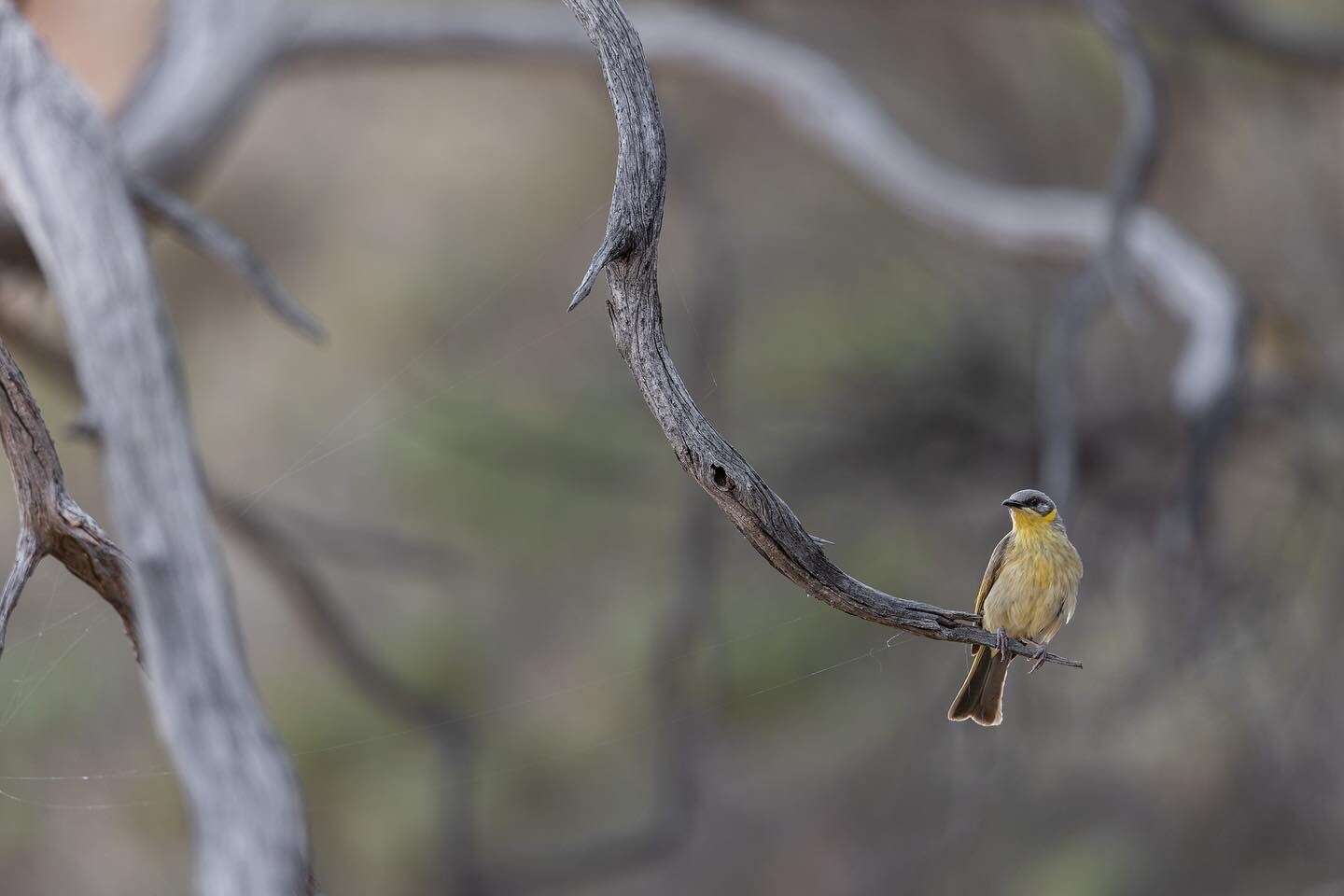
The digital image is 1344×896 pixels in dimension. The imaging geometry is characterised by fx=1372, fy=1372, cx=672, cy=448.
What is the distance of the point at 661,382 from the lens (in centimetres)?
116

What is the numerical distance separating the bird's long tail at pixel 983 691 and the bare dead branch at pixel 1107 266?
6.09 ft

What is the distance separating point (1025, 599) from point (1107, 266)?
2.34 m

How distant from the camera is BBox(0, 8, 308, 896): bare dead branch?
1.24 meters

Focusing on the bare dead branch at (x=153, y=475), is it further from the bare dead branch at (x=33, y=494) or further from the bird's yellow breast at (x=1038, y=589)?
the bird's yellow breast at (x=1038, y=589)

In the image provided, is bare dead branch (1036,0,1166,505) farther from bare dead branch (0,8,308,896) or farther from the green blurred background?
bare dead branch (0,8,308,896)

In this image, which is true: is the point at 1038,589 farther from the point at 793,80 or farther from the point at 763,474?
the point at 763,474

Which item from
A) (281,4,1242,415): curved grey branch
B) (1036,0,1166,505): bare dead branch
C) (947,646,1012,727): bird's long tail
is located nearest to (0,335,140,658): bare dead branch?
(947,646,1012,727): bird's long tail

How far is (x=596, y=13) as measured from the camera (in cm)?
133

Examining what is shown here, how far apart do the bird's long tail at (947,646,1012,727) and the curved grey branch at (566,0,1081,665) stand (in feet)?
0.34

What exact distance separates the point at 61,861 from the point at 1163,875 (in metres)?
5.56

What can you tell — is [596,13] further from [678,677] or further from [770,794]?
[770,794]

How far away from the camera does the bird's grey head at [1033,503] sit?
1.22 metres

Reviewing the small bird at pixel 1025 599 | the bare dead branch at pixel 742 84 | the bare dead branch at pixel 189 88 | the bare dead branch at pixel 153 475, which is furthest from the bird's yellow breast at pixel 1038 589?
the bare dead branch at pixel 189 88

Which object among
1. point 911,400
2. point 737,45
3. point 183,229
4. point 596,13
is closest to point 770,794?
point 911,400
